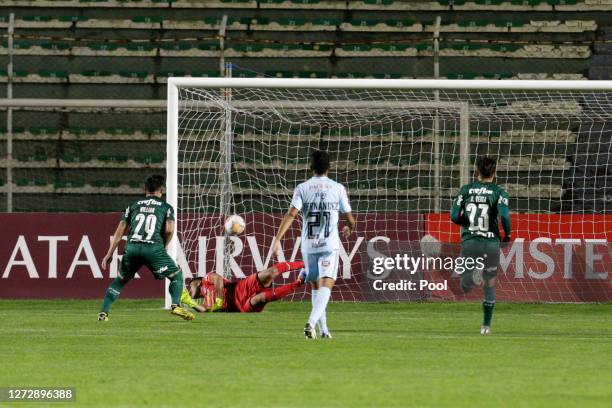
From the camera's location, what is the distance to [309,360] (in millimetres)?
10188

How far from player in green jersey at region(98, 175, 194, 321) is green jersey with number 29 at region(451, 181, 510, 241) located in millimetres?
3385

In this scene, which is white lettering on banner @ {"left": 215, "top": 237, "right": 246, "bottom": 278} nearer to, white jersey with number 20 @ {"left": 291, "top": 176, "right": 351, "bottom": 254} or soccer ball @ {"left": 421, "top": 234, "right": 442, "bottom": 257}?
soccer ball @ {"left": 421, "top": 234, "right": 442, "bottom": 257}

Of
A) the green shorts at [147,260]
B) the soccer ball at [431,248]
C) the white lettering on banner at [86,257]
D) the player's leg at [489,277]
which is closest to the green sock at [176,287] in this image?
the green shorts at [147,260]

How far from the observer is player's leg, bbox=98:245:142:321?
1509cm

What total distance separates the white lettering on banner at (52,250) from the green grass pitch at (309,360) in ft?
9.73

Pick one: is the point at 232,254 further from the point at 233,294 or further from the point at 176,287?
the point at 176,287

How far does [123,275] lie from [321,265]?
3.50 meters

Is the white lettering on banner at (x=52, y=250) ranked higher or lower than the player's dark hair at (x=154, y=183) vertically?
lower

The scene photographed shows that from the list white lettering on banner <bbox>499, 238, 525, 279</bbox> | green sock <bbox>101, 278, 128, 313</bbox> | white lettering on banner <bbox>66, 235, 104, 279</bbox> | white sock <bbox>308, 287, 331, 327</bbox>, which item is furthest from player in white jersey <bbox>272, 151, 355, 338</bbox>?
white lettering on banner <bbox>66, 235, 104, 279</bbox>

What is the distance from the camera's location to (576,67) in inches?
955

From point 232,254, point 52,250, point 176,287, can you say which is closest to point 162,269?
point 176,287

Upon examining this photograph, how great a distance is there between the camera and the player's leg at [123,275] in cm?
1509

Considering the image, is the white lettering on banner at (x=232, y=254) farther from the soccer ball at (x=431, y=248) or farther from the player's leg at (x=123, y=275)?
the player's leg at (x=123, y=275)

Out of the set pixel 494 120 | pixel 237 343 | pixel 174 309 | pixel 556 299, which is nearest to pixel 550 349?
pixel 237 343
